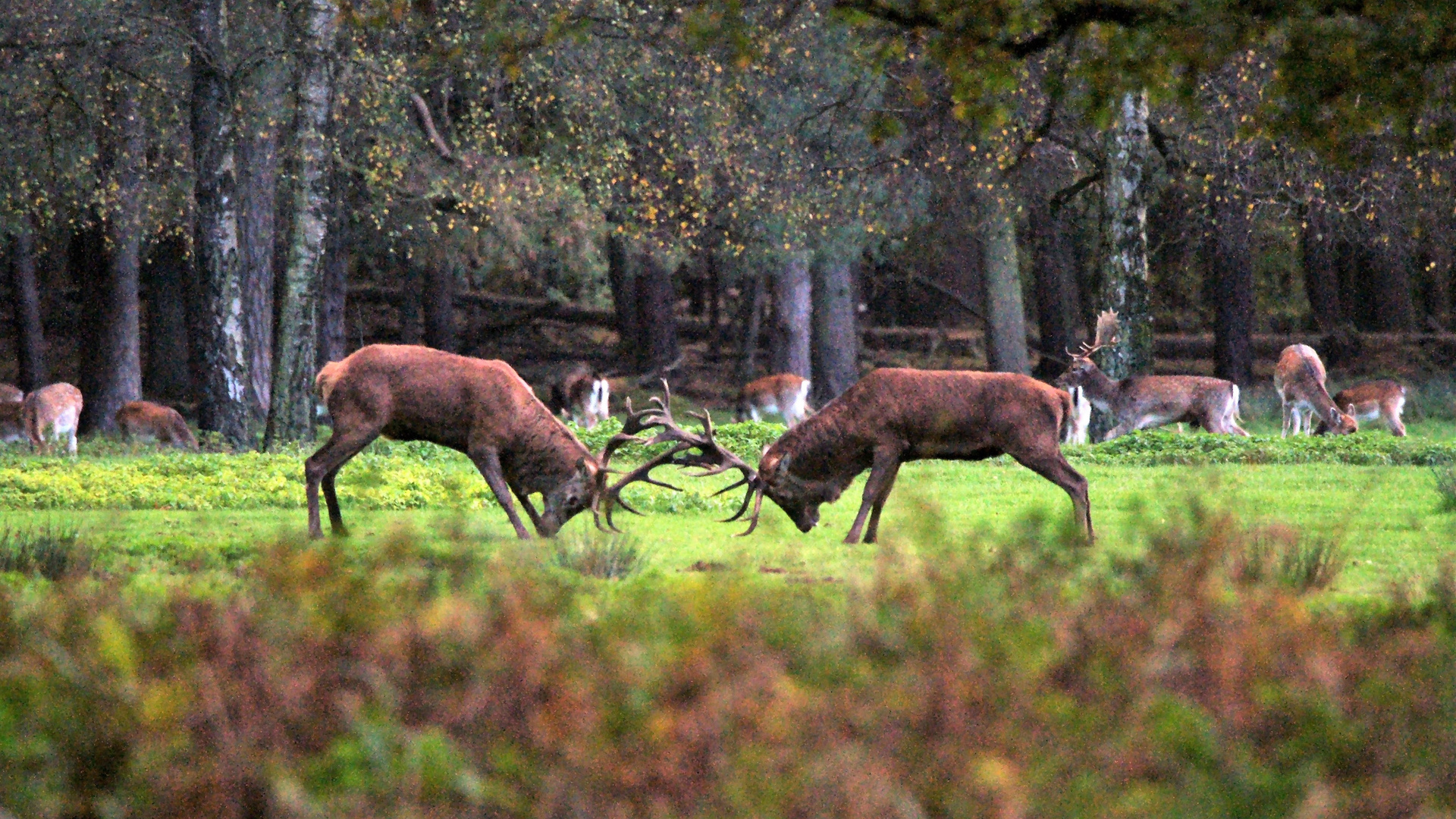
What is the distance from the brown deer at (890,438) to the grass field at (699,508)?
231mm

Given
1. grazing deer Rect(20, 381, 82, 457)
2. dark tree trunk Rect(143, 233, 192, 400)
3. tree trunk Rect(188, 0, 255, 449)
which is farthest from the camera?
dark tree trunk Rect(143, 233, 192, 400)

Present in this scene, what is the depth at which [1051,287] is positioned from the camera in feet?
112

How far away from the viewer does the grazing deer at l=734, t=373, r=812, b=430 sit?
28.1 meters

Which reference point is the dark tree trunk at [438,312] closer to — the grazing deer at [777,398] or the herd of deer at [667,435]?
the grazing deer at [777,398]

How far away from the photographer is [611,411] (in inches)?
1291

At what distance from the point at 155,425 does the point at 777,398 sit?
374 inches

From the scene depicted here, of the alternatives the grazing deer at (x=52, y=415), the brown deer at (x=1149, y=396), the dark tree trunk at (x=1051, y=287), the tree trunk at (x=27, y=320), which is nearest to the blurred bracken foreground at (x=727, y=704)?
the brown deer at (x=1149, y=396)

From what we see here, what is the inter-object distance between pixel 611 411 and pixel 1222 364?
1098cm

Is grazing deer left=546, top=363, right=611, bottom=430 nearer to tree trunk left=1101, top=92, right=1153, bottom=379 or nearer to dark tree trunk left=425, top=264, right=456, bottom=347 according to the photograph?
dark tree trunk left=425, top=264, right=456, bottom=347

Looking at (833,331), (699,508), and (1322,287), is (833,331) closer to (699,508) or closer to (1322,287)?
(1322,287)

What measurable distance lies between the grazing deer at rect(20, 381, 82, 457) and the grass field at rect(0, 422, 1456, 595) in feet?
11.0

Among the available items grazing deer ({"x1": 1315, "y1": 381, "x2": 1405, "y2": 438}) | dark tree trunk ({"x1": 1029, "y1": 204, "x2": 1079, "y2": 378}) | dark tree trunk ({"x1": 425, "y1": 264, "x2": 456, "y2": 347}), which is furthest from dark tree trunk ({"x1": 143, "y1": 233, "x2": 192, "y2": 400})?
grazing deer ({"x1": 1315, "y1": 381, "x2": 1405, "y2": 438})

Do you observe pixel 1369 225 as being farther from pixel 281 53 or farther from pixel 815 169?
pixel 281 53

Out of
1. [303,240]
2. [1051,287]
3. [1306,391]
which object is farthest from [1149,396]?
[1051,287]
